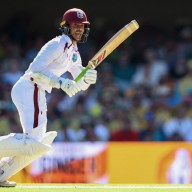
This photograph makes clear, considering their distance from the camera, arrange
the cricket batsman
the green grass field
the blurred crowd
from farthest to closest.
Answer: the blurred crowd, the cricket batsman, the green grass field

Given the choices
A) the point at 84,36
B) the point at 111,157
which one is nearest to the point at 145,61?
the point at 111,157

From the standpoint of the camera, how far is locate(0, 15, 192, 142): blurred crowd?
1166cm

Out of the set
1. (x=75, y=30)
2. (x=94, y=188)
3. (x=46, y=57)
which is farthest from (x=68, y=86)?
(x=94, y=188)

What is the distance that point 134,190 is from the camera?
6.46m

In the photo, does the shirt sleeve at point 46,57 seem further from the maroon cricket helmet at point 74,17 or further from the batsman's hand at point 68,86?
the maroon cricket helmet at point 74,17

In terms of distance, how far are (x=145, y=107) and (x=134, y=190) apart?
231 inches

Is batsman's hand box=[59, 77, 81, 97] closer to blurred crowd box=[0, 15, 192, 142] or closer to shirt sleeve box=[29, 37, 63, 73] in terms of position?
shirt sleeve box=[29, 37, 63, 73]

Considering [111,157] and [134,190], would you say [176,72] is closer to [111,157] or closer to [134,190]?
[111,157]

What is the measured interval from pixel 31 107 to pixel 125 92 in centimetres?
624

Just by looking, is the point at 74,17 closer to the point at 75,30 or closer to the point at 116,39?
the point at 75,30

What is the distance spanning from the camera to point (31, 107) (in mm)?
6641

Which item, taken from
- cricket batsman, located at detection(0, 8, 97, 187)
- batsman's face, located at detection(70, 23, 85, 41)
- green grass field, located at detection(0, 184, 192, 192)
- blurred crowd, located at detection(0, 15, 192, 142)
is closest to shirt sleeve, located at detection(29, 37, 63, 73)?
cricket batsman, located at detection(0, 8, 97, 187)

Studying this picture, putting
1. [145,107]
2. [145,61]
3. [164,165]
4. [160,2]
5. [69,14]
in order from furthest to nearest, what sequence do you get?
1. [160,2]
2. [145,61]
3. [145,107]
4. [164,165]
5. [69,14]

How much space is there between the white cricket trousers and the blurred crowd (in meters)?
4.72
